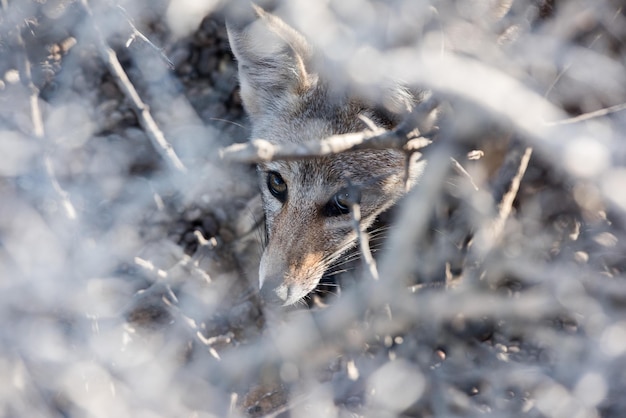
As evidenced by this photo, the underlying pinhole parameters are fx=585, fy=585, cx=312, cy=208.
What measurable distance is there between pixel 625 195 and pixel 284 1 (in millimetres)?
1435

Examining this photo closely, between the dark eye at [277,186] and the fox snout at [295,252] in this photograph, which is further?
the dark eye at [277,186]

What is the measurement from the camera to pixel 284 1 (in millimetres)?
2262

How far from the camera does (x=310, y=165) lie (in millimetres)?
2291

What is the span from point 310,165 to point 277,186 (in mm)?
234

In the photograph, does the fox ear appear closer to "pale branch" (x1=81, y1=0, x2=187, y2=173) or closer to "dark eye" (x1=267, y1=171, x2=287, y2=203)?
"dark eye" (x1=267, y1=171, x2=287, y2=203)

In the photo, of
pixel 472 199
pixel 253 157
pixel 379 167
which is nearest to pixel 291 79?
pixel 379 167

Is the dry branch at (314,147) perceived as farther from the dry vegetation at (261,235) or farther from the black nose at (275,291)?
the black nose at (275,291)

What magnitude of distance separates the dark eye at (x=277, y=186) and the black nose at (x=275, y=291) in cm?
40

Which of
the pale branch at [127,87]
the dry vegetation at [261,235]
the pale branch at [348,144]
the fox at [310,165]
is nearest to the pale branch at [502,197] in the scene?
the dry vegetation at [261,235]

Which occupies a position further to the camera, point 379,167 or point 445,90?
point 379,167

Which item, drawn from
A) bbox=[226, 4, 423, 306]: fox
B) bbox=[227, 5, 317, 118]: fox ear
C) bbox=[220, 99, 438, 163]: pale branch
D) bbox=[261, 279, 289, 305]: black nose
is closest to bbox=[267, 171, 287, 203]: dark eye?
bbox=[226, 4, 423, 306]: fox

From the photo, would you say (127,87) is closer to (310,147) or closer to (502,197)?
(310,147)

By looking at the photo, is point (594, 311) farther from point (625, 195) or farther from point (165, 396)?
point (165, 396)

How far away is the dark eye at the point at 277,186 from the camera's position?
8.01ft
